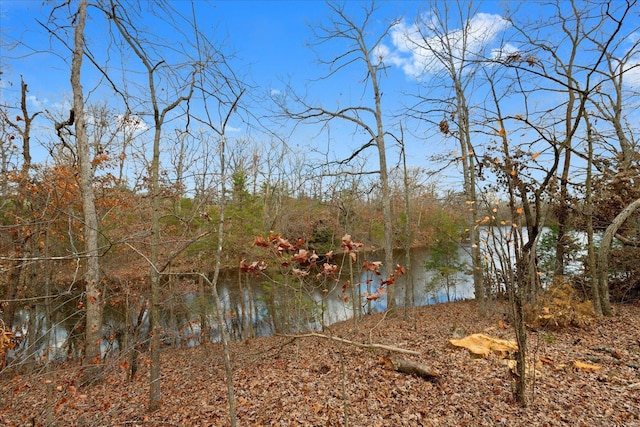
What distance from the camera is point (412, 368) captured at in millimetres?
5031

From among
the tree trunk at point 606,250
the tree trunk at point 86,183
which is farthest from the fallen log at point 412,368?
the tree trunk at point 606,250

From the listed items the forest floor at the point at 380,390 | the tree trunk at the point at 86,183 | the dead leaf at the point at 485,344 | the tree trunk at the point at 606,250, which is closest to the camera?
the forest floor at the point at 380,390

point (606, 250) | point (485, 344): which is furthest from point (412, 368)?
point (606, 250)

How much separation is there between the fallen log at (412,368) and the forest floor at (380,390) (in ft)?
0.28

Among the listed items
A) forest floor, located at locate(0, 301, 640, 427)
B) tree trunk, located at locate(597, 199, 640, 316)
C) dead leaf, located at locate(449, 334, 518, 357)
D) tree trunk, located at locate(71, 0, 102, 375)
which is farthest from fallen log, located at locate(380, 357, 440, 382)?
tree trunk, located at locate(597, 199, 640, 316)

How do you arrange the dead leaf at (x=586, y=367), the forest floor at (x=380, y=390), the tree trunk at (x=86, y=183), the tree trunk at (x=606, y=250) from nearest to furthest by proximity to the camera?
the forest floor at (x=380, y=390) < the dead leaf at (x=586, y=367) < the tree trunk at (x=86, y=183) < the tree trunk at (x=606, y=250)

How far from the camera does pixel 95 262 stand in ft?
17.8

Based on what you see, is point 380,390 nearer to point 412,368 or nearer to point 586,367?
point 412,368

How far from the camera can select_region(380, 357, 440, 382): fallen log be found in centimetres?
488

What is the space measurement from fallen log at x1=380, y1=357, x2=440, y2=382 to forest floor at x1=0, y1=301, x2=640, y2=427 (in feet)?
0.28

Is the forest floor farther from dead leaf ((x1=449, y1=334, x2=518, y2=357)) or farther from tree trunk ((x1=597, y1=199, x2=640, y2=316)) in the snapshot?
tree trunk ((x1=597, y1=199, x2=640, y2=316))

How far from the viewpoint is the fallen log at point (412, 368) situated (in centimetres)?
488

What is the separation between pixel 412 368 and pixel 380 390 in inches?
25.0

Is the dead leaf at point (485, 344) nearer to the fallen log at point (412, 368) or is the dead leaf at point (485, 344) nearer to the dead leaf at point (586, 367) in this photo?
the dead leaf at point (586, 367)
